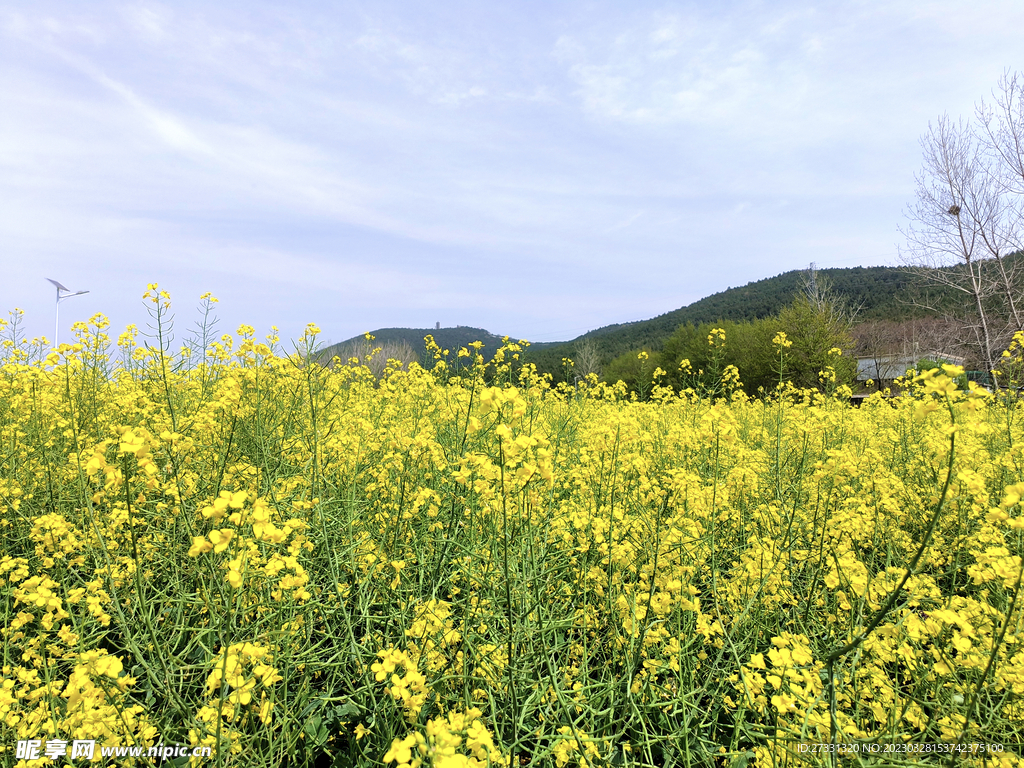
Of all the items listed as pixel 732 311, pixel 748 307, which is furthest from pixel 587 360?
pixel 732 311

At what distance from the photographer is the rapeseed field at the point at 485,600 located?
57.2 inches

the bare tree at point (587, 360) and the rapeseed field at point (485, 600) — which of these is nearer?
the rapeseed field at point (485, 600)

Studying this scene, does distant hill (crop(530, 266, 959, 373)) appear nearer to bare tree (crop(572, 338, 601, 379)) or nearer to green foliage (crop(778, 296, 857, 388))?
bare tree (crop(572, 338, 601, 379))

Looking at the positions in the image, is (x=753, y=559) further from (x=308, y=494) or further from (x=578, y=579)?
(x=308, y=494)

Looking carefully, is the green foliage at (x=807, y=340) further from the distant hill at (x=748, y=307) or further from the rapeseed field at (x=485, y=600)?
the distant hill at (x=748, y=307)

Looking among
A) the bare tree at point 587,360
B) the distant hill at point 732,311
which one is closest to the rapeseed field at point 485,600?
the bare tree at point 587,360

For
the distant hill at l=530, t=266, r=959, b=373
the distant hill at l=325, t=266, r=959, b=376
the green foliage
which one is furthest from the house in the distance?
the distant hill at l=530, t=266, r=959, b=373

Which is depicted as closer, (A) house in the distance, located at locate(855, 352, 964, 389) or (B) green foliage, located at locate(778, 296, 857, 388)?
(B) green foliage, located at locate(778, 296, 857, 388)

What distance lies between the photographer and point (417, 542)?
2.46 metres

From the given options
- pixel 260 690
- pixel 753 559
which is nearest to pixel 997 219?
pixel 753 559

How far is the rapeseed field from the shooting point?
4.77 ft

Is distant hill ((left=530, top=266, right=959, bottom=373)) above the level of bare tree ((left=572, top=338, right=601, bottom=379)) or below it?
above

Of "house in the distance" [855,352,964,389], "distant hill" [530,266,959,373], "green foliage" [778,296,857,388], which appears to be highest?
"distant hill" [530,266,959,373]

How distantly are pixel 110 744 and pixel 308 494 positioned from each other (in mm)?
1412
